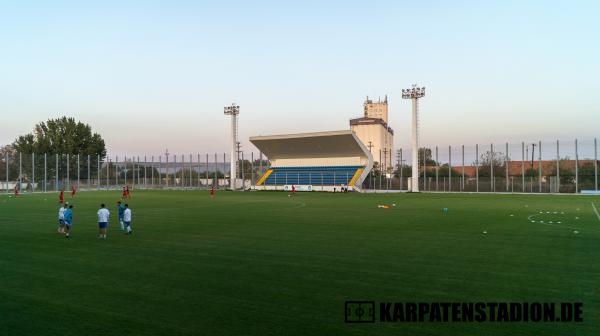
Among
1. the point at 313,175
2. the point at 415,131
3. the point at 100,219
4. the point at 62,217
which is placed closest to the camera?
the point at 100,219

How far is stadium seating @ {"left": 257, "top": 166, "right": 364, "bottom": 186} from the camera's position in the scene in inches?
2928

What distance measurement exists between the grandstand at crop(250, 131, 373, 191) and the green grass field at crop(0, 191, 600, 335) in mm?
51781

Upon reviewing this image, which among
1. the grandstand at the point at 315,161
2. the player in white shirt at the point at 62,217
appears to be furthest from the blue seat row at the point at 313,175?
the player in white shirt at the point at 62,217

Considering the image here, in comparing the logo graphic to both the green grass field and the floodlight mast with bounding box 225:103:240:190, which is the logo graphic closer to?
the green grass field

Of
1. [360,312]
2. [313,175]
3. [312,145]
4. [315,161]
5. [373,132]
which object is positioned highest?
[373,132]

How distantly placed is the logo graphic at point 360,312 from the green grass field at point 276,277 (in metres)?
0.18

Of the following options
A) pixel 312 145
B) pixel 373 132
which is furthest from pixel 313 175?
pixel 373 132

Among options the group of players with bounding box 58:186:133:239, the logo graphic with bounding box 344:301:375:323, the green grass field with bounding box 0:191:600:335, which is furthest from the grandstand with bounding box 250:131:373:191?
the logo graphic with bounding box 344:301:375:323

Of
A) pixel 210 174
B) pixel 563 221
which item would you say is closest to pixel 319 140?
pixel 210 174

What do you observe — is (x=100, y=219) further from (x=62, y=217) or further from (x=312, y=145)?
(x=312, y=145)

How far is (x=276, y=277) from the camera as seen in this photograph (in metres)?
11.2

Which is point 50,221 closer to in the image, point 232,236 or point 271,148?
point 232,236

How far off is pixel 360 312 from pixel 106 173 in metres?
87.6

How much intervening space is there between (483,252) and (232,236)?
9.82 meters
